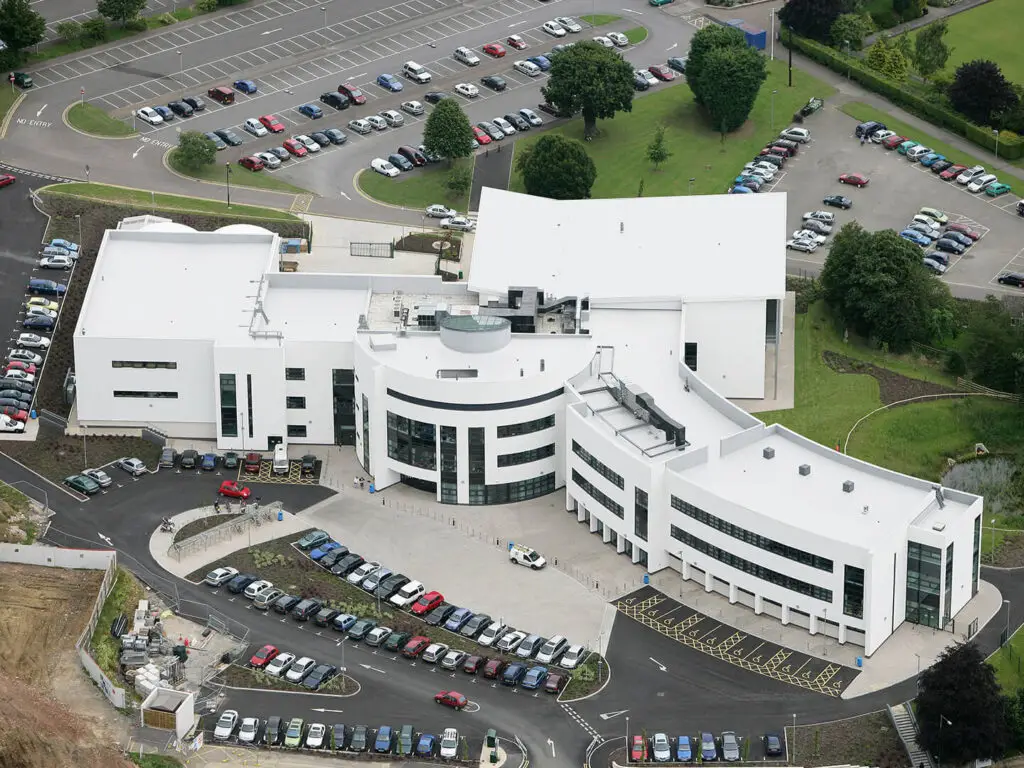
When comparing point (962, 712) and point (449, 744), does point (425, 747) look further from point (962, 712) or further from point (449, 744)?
point (962, 712)

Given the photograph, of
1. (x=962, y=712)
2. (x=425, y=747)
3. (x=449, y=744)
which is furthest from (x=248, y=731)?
(x=962, y=712)

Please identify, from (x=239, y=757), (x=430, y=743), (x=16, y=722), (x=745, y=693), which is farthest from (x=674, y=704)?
(x=16, y=722)

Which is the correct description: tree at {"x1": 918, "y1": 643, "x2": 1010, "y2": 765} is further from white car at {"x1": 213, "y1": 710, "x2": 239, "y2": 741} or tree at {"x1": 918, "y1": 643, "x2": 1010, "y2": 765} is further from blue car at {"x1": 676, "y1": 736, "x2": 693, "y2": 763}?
white car at {"x1": 213, "y1": 710, "x2": 239, "y2": 741}

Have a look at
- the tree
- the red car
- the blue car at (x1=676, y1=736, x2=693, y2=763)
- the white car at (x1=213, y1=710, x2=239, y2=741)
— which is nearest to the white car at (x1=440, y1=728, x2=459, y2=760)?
the red car

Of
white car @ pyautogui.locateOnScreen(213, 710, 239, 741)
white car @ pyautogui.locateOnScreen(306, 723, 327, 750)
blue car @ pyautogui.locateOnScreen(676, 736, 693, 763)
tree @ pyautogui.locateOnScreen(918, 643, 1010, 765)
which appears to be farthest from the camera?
white car @ pyautogui.locateOnScreen(213, 710, 239, 741)

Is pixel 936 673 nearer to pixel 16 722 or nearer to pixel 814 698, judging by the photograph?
pixel 814 698

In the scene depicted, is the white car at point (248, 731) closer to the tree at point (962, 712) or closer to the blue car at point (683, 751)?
the blue car at point (683, 751)
